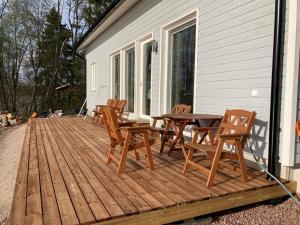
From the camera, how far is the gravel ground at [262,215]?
97.8 inches

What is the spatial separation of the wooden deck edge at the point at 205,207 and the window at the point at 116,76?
256 inches

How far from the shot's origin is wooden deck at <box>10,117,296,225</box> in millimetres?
2111

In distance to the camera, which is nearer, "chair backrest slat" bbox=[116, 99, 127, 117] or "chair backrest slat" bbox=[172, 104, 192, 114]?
"chair backrest slat" bbox=[172, 104, 192, 114]

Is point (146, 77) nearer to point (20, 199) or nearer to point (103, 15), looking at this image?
point (103, 15)

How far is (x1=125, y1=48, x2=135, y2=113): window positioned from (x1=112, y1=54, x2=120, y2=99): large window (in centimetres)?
76

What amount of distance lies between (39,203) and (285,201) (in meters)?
2.37

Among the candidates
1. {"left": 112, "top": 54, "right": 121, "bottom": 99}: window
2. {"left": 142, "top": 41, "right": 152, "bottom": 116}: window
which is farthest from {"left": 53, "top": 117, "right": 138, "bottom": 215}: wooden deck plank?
{"left": 112, "top": 54, "right": 121, "bottom": 99}: window

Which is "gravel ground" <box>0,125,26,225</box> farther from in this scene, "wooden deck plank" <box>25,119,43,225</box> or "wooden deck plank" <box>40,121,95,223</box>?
"wooden deck plank" <box>40,121,95,223</box>

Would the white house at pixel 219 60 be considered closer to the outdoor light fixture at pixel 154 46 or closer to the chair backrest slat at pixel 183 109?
the outdoor light fixture at pixel 154 46

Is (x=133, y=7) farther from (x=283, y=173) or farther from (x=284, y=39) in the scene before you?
(x=283, y=173)

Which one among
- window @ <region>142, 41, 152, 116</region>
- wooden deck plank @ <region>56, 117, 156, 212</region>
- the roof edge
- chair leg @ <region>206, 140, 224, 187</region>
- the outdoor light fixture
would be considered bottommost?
wooden deck plank @ <region>56, 117, 156, 212</region>

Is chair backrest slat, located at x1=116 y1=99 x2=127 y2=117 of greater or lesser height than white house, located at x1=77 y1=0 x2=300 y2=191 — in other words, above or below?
below

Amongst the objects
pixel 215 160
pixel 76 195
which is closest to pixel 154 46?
pixel 215 160

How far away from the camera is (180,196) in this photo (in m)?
2.43
